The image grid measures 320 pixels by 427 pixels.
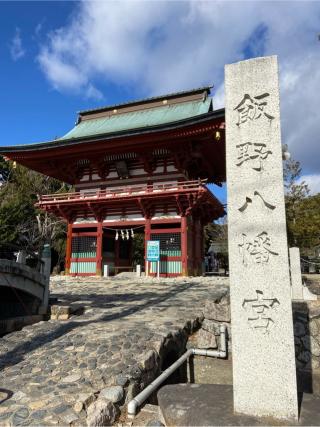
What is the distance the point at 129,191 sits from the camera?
19.1 m

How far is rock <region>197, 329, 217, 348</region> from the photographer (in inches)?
288

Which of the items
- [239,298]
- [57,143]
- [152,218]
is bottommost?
[239,298]

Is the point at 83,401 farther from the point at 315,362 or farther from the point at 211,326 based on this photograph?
the point at 315,362

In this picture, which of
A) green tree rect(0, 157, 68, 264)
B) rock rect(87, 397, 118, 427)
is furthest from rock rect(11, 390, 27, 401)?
green tree rect(0, 157, 68, 264)

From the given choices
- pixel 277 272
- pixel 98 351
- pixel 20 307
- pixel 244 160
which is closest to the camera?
pixel 277 272

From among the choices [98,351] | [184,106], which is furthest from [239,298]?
[184,106]

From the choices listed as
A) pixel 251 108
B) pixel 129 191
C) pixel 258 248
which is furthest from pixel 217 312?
pixel 129 191

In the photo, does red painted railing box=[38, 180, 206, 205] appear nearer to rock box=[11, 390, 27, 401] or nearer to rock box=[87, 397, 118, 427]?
rock box=[11, 390, 27, 401]

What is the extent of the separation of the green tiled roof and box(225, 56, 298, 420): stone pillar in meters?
16.0

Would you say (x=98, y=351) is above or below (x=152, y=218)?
below

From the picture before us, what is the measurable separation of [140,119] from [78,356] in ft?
61.6

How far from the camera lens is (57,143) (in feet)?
63.3

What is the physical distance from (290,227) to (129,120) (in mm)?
13551

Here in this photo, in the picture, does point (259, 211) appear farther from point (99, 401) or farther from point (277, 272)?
point (99, 401)
